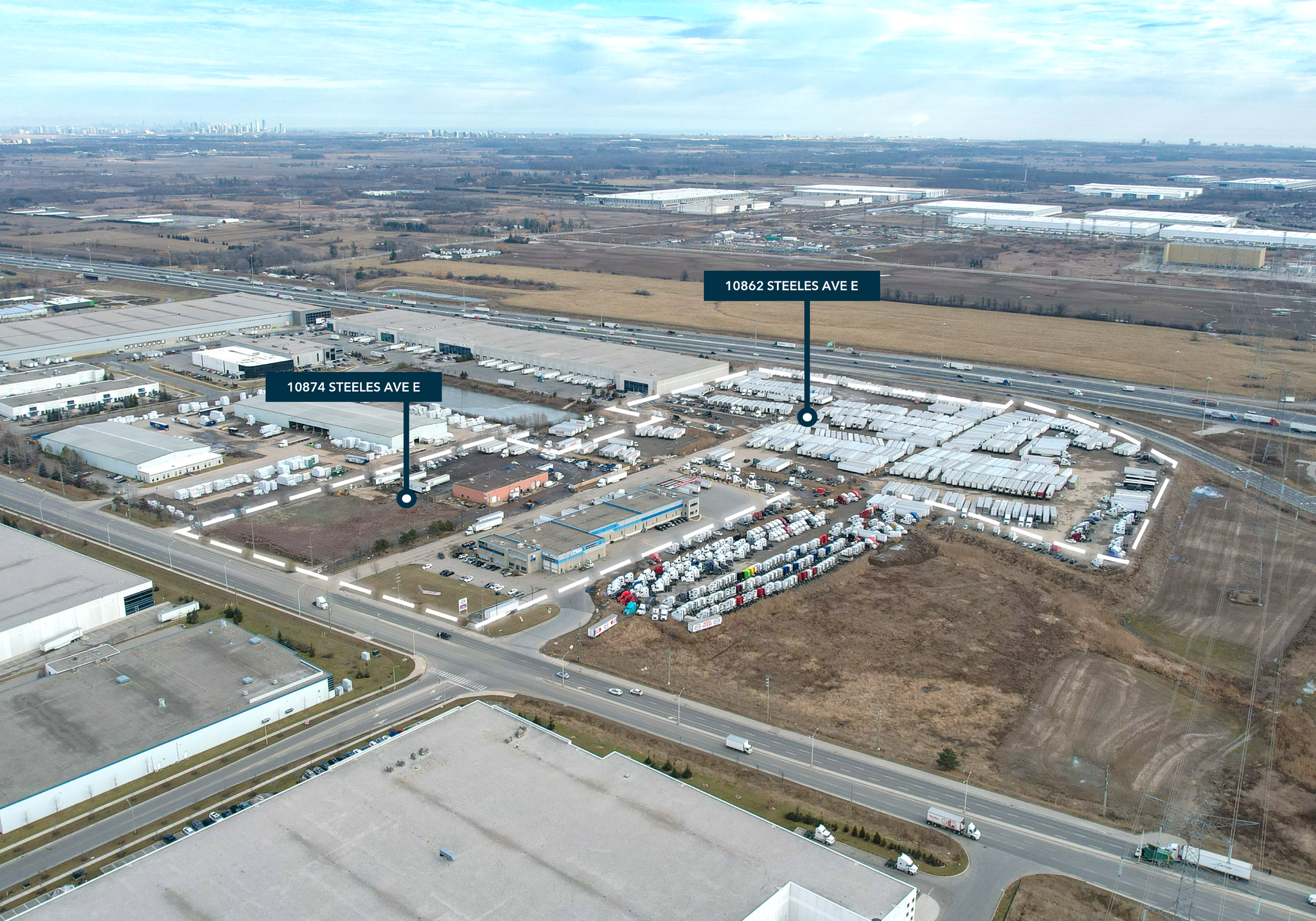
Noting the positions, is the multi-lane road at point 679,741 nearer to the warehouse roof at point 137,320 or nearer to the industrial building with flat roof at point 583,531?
the industrial building with flat roof at point 583,531

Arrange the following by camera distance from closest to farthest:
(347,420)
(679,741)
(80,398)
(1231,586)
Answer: (679,741) < (1231,586) < (347,420) < (80,398)

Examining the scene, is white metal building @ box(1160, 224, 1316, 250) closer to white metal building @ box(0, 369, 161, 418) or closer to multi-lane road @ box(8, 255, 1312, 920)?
multi-lane road @ box(8, 255, 1312, 920)

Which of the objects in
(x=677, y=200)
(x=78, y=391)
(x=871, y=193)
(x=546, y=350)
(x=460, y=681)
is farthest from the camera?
(x=871, y=193)

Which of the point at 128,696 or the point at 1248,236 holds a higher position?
the point at 1248,236

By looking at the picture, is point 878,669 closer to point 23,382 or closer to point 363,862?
point 363,862

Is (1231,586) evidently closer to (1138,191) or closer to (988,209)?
(988,209)

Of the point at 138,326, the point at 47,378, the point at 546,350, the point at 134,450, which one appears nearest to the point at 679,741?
the point at 134,450

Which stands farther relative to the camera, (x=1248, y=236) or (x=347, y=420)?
(x=1248, y=236)

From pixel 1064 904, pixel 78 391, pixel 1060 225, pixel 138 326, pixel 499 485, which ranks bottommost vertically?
pixel 1064 904
